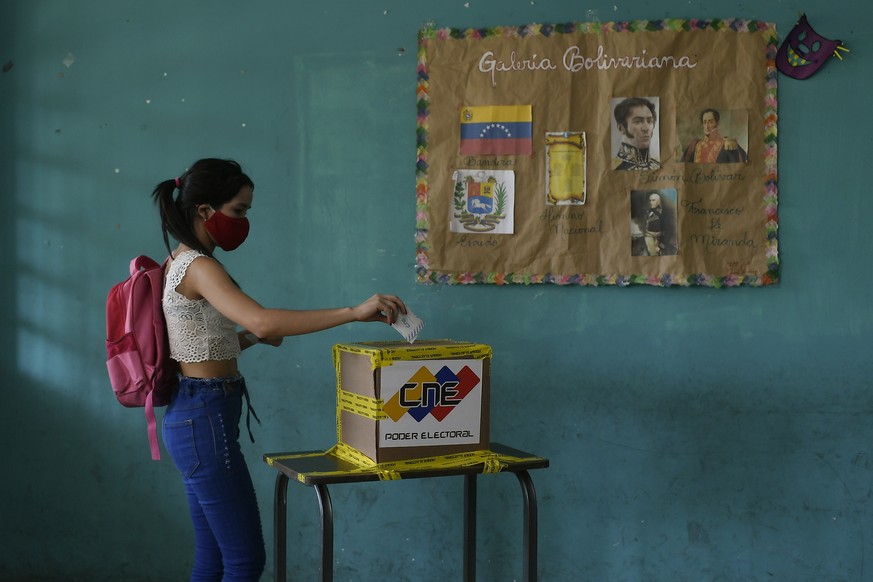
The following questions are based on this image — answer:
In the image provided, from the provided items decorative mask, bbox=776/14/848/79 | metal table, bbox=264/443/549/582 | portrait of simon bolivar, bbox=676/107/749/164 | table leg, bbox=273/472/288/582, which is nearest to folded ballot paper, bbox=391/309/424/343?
metal table, bbox=264/443/549/582

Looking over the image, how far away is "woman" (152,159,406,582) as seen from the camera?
2064 millimetres

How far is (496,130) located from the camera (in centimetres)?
300

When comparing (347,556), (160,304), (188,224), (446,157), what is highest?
(446,157)

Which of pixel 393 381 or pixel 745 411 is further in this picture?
pixel 745 411

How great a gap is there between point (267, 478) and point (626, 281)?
1.40 metres

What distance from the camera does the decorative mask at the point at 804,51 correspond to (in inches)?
113

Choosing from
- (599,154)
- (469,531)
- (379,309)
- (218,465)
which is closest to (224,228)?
(379,309)

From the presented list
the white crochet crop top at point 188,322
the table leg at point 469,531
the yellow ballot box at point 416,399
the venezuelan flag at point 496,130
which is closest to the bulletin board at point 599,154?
the venezuelan flag at point 496,130

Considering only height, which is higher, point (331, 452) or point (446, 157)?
point (446, 157)

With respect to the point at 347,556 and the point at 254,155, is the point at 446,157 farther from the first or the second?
the point at 347,556

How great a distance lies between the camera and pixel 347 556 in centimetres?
308

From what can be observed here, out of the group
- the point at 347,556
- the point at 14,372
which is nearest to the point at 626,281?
the point at 347,556

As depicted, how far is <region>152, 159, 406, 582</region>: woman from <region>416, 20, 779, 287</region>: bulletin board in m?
0.94

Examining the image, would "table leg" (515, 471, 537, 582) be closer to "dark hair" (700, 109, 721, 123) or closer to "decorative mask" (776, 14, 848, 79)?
"dark hair" (700, 109, 721, 123)
